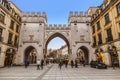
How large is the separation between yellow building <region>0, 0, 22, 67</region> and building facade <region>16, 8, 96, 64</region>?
1955 millimetres

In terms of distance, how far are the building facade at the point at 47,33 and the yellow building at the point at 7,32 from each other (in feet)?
6.41

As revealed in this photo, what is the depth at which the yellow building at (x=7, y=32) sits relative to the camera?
20.7 m

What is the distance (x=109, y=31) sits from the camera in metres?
21.2

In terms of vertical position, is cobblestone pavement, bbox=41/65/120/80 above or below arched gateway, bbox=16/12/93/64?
below

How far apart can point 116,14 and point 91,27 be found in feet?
37.0

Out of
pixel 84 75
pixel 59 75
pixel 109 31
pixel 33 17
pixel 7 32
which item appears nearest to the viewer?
pixel 84 75

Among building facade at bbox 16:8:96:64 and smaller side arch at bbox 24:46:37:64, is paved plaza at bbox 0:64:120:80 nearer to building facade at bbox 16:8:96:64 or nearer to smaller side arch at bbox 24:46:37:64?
building facade at bbox 16:8:96:64

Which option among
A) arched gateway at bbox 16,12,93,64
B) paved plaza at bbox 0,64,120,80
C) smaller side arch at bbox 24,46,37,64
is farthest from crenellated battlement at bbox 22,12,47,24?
paved plaza at bbox 0,64,120,80

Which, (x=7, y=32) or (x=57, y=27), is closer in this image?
(x=7, y=32)

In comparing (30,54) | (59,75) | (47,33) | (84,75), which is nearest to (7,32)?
(47,33)

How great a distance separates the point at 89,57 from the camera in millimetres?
28359

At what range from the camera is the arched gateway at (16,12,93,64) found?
28.4 meters

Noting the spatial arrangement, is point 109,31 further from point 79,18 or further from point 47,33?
point 47,33

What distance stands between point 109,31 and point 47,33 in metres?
16.3
